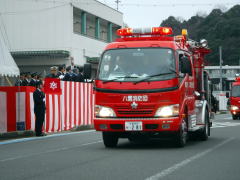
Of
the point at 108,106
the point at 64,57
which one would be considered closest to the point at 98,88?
the point at 108,106

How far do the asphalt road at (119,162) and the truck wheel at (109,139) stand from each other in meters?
0.16

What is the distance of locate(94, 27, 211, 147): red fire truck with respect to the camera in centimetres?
1236

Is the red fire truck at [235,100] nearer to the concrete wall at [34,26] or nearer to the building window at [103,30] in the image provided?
the concrete wall at [34,26]

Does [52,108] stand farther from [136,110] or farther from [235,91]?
[235,91]

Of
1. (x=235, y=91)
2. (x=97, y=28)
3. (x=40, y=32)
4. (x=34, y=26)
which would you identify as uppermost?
(x=97, y=28)

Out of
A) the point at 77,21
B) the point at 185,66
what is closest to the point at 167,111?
the point at 185,66

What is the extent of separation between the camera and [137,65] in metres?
12.7

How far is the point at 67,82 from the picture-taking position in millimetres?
20953

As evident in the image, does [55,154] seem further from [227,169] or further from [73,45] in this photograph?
[73,45]

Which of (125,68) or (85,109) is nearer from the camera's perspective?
(125,68)

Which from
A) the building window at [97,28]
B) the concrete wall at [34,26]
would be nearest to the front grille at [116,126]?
the concrete wall at [34,26]

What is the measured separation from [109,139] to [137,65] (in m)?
2.05

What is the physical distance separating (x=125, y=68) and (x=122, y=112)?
1044mm

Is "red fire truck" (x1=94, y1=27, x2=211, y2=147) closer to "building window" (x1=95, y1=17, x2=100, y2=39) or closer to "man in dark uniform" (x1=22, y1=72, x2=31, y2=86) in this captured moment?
"man in dark uniform" (x1=22, y1=72, x2=31, y2=86)
